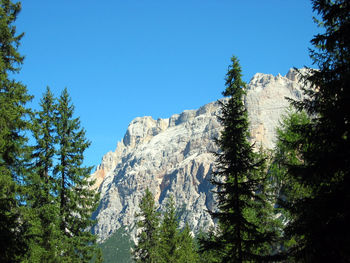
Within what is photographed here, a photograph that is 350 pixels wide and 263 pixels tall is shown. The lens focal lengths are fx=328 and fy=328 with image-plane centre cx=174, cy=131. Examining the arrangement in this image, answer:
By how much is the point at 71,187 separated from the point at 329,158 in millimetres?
17844

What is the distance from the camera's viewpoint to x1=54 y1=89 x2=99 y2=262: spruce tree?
2166 centimetres

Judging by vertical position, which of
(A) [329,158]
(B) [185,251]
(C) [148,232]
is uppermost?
(C) [148,232]

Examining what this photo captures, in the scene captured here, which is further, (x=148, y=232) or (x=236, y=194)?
(x=148, y=232)

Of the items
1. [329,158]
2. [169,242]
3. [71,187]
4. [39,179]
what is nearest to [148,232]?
[169,242]

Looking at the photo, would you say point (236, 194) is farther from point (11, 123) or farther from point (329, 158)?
point (11, 123)

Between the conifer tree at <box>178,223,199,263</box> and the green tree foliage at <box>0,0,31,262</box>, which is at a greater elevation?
the green tree foliage at <box>0,0,31,262</box>

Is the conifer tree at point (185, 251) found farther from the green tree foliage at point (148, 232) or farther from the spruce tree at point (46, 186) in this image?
the spruce tree at point (46, 186)

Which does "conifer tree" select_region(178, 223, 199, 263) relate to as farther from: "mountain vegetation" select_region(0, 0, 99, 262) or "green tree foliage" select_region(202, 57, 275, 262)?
"green tree foliage" select_region(202, 57, 275, 262)

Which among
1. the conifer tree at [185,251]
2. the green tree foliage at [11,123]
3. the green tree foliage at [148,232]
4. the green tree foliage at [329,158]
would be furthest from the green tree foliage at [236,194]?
the green tree foliage at [148,232]

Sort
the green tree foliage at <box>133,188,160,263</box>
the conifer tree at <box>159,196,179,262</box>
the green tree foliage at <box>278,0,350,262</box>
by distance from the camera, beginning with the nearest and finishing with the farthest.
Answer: the green tree foliage at <box>278,0,350,262</box> < the conifer tree at <box>159,196,179,262</box> < the green tree foliage at <box>133,188,160,263</box>

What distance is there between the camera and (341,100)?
29.1 feet

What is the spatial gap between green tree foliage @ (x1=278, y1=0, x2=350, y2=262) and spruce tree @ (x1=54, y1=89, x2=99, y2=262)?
15991mm

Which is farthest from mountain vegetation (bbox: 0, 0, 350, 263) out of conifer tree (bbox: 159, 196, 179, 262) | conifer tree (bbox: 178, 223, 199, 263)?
conifer tree (bbox: 178, 223, 199, 263)

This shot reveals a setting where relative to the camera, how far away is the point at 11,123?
46.4 ft
